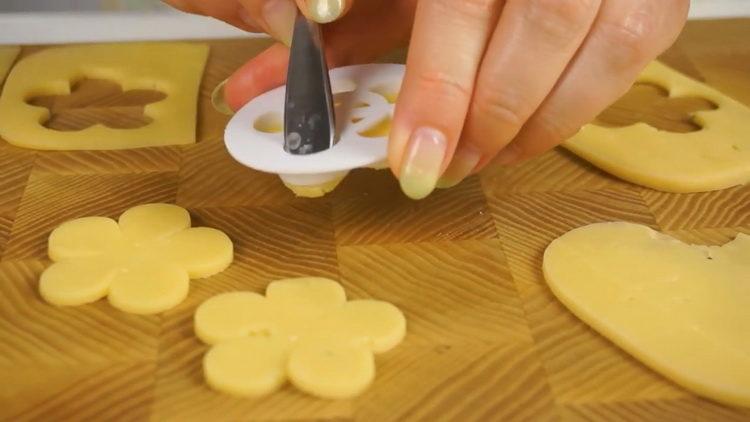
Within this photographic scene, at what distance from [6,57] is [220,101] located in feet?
0.80

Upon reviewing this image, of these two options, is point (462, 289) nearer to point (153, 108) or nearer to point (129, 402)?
point (129, 402)

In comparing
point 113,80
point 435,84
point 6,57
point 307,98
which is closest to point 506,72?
point 435,84

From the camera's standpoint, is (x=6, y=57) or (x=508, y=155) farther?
(x=6, y=57)

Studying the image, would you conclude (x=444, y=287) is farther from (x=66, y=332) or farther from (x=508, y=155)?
(x=66, y=332)

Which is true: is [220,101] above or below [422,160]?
below

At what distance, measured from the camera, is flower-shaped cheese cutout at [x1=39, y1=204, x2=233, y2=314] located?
2.08ft

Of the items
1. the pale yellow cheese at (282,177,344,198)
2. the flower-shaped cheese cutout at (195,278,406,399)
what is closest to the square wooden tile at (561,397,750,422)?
the flower-shaped cheese cutout at (195,278,406,399)

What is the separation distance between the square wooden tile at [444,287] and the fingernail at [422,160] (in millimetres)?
95

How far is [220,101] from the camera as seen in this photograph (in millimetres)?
889

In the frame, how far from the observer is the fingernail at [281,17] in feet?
2.41

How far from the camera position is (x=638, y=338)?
593mm

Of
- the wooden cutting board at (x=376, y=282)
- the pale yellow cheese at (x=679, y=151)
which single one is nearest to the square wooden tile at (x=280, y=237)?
the wooden cutting board at (x=376, y=282)

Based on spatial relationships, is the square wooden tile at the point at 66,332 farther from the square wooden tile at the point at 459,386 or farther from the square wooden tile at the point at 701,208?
the square wooden tile at the point at 701,208

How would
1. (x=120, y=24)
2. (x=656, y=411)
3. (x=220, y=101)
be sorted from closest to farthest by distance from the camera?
(x=656, y=411) → (x=220, y=101) → (x=120, y=24)
